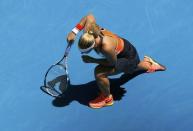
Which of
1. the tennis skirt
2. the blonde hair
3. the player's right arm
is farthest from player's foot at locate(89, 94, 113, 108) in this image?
the blonde hair

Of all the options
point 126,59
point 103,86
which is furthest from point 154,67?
point 103,86

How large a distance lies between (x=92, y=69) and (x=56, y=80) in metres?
0.47

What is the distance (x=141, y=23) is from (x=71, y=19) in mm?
862

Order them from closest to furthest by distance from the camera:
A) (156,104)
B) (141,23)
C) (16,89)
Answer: (156,104) → (16,89) → (141,23)

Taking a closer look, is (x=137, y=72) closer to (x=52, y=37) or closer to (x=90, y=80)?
(x=90, y=80)

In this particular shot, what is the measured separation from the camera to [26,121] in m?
4.93

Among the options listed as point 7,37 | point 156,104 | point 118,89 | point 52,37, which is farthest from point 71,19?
point 156,104

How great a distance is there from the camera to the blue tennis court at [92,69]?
15.9ft

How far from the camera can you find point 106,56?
4426 millimetres

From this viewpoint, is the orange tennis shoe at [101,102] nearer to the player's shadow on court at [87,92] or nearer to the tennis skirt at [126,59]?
the player's shadow on court at [87,92]

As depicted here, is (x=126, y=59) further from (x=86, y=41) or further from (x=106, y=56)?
(x=86, y=41)

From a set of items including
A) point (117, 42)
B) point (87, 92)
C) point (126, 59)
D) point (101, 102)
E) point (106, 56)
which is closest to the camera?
point (106, 56)

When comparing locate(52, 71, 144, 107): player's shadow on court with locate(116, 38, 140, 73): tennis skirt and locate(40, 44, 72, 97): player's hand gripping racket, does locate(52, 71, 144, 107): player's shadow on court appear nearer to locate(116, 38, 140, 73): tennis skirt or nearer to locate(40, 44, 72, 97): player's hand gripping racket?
locate(40, 44, 72, 97): player's hand gripping racket

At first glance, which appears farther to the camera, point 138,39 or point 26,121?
point 138,39
